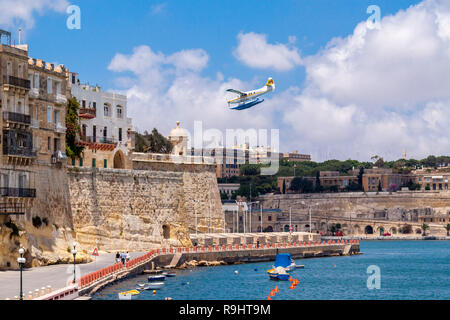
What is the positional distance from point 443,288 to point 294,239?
109 ft

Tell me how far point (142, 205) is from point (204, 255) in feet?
22.8

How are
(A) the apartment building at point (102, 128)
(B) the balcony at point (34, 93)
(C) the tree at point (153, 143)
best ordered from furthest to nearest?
(C) the tree at point (153, 143) < (A) the apartment building at point (102, 128) < (B) the balcony at point (34, 93)

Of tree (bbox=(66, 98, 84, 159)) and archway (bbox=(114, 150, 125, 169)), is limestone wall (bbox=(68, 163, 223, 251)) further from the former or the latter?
archway (bbox=(114, 150, 125, 169))

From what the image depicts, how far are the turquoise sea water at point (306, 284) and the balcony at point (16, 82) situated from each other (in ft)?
44.7

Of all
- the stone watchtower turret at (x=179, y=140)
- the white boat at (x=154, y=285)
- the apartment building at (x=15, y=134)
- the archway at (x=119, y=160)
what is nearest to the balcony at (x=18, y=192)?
the apartment building at (x=15, y=134)

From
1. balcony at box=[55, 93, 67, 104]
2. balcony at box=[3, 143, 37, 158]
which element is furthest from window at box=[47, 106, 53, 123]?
balcony at box=[3, 143, 37, 158]

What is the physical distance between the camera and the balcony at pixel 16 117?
44.8 meters

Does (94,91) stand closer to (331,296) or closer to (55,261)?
(55,261)

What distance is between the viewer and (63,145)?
5325 centimetres

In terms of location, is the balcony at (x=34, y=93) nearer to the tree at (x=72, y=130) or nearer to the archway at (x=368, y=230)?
the tree at (x=72, y=130)

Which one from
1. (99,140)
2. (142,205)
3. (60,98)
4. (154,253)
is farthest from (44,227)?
(99,140)

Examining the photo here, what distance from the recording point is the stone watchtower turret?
76438mm

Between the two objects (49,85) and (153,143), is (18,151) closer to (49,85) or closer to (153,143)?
(49,85)

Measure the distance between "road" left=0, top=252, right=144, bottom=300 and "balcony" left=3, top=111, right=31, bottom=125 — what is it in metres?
9.05
